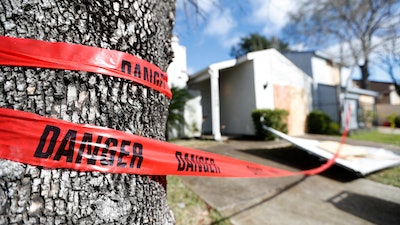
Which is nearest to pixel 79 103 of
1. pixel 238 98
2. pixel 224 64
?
pixel 224 64

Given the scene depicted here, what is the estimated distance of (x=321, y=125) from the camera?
12461 mm

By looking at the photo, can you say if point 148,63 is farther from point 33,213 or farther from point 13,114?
point 33,213

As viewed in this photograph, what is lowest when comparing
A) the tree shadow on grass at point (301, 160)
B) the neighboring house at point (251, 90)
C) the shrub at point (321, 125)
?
the tree shadow on grass at point (301, 160)

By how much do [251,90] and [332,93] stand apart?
6936 mm

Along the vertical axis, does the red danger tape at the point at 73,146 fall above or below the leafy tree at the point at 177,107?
below

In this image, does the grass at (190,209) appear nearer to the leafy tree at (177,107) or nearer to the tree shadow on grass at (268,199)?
the tree shadow on grass at (268,199)

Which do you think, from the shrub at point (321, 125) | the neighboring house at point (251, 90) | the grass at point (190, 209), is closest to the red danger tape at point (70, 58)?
the grass at point (190, 209)

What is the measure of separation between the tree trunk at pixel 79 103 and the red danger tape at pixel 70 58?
0.08ft

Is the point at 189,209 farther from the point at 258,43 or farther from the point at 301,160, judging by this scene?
the point at 258,43

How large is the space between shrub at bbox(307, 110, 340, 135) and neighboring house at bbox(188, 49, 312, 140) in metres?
0.50

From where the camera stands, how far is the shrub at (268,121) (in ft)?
32.4

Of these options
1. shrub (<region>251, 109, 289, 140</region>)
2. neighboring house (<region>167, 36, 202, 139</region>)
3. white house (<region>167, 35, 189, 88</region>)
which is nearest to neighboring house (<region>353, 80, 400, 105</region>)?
shrub (<region>251, 109, 289, 140</region>)

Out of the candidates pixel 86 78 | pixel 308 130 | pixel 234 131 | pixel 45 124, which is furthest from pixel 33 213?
pixel 308 130

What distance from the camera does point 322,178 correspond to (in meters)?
4.53
